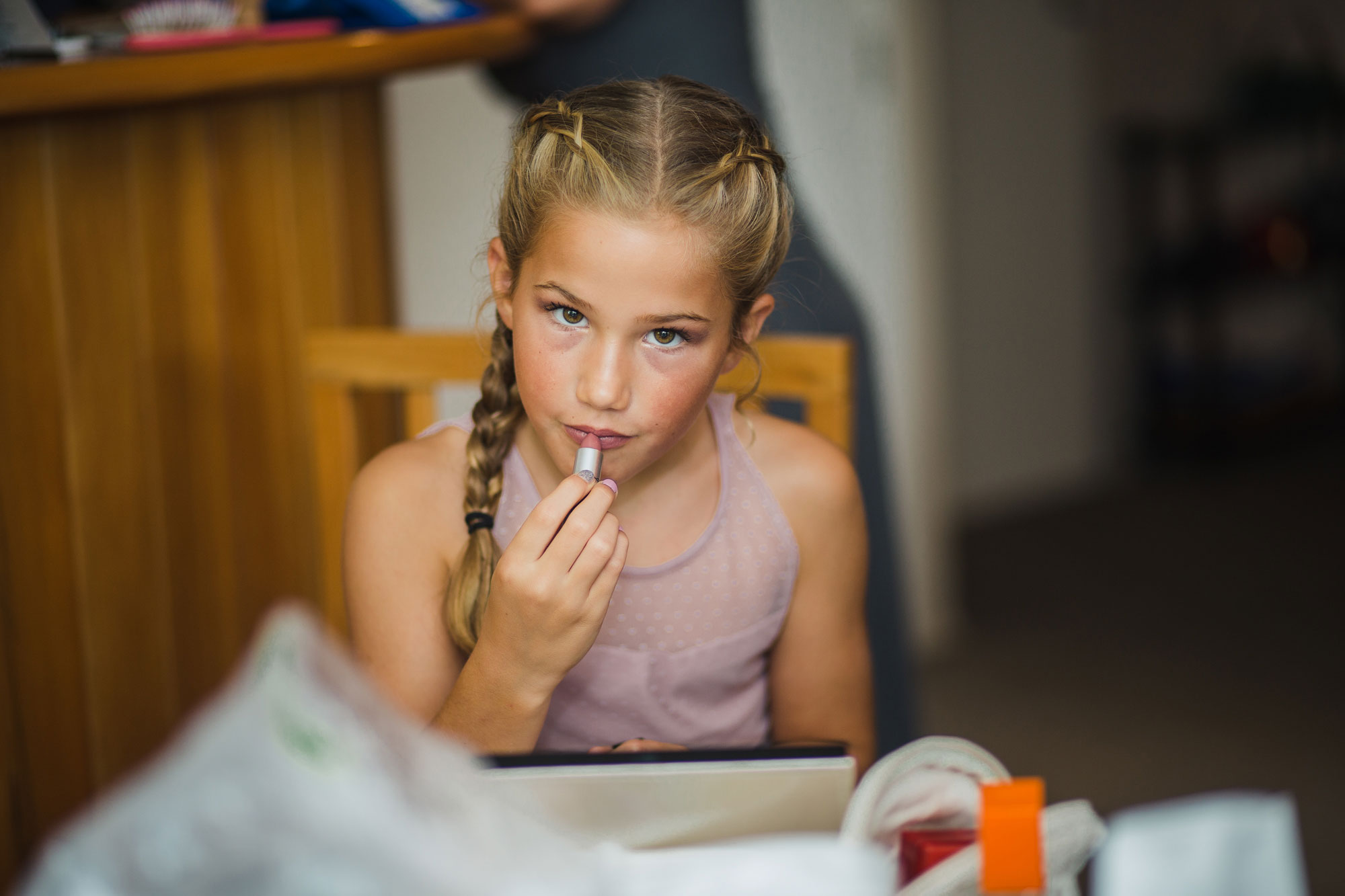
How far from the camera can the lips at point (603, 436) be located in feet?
2.36

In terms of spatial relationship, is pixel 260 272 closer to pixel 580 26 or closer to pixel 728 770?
pixel 580 26

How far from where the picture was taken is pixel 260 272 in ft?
3.81

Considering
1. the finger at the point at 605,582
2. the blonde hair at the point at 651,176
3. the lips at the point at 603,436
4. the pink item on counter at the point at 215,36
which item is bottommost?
the finger at the point at 605,582

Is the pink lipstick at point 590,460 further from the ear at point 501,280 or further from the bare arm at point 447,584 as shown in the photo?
the ear at point 501,280

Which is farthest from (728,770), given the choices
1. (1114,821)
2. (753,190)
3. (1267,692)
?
(1267,692)

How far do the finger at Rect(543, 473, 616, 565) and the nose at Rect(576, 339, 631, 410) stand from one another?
0.07 meters

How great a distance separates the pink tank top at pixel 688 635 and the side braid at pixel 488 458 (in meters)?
0.02

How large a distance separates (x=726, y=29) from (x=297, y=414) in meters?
0.59

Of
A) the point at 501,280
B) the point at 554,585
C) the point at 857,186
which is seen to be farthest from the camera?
the point at 857,186

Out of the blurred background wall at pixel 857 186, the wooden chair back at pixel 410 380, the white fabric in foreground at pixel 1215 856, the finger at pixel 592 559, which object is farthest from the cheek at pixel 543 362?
the blurred background wall at pixel 857 186

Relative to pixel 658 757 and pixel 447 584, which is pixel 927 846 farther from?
pixel 447 584


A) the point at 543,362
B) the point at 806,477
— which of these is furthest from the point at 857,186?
the point at 543,362

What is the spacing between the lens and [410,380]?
105 centimetres

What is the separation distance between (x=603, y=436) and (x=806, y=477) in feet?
0.86
